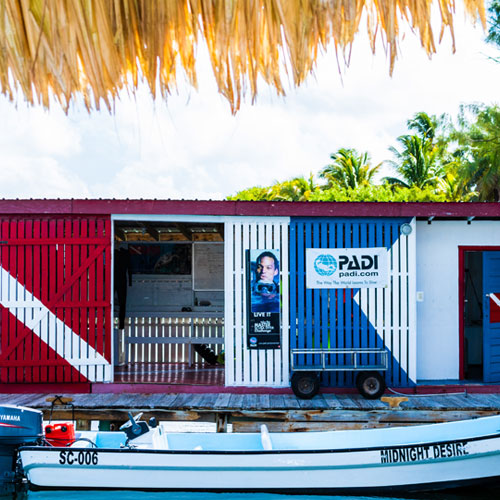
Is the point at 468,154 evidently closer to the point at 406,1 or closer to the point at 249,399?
the point at 249,399

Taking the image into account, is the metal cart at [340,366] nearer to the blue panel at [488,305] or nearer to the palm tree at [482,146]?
the blue panel at [488,305]

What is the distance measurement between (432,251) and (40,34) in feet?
28.0

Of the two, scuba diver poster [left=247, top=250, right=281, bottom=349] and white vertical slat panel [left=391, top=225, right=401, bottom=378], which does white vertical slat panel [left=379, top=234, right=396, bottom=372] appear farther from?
scuba diver poster [left=247, top=250, right=281, bottom=349]

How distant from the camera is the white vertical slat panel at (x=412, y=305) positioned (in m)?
9.86

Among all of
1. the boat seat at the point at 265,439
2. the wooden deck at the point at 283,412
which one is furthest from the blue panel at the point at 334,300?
the boat seat at the point at 265,439

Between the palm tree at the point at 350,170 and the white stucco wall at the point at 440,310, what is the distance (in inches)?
1351

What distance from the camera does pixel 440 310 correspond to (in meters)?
10.3

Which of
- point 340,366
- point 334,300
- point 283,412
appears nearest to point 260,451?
point 283,412

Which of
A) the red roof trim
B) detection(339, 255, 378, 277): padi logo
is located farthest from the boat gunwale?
the red roof trim

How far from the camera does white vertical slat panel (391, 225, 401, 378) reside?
9875mm

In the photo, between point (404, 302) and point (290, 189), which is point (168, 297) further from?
point (290, 189)

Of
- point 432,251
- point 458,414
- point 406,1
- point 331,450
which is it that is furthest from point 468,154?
point 406,1

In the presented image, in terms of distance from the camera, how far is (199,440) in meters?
8.21

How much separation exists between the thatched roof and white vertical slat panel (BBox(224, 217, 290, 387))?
6.56m
